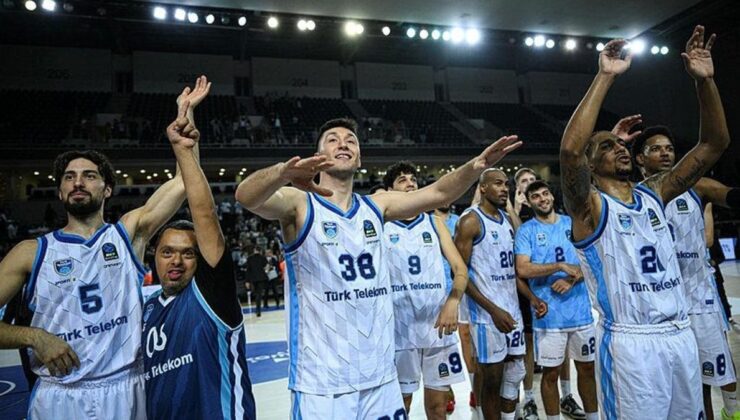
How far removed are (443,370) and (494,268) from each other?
104cm

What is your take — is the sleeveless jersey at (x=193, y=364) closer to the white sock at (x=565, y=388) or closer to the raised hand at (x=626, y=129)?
the raised hand at (x=626, y=129)

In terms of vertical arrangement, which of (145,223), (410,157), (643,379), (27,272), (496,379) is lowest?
(496,379)

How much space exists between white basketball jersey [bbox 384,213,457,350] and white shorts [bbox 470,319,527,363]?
0.88ft

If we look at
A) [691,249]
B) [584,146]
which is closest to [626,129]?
[584,146]

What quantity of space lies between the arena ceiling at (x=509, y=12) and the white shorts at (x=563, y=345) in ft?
41.9

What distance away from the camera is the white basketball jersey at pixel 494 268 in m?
4.26

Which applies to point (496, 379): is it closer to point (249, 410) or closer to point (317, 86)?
point (249, 410)

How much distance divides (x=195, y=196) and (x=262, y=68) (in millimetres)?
23162

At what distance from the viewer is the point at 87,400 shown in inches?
100

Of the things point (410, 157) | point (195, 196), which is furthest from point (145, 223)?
point (410, 157)

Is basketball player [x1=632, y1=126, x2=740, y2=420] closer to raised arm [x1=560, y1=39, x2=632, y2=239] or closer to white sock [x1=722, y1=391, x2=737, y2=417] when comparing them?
white sock [x1=722, y1=391, x2=737, y2=417]

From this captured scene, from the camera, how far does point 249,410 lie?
7.99 feet

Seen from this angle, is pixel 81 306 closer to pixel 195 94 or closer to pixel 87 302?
pixel 87 302

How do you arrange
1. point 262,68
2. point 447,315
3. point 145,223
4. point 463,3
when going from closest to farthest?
point 145,223
point 447,315
point 463,3
point 262,68
